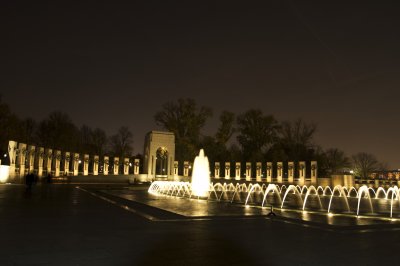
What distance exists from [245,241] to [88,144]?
66012 mm

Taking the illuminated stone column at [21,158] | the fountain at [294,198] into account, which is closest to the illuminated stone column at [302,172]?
the fountain at [294,198]

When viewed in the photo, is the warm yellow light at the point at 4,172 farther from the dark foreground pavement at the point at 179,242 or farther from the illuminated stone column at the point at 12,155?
the dark foreground pavement at the point at 179,242

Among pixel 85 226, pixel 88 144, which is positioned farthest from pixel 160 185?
pixel 88 144

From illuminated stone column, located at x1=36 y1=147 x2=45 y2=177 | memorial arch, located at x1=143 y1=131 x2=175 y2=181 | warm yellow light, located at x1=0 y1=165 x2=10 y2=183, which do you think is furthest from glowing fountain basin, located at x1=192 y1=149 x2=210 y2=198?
illuminated stone column, located at x1=36 y1=147 x2=45 y2=177

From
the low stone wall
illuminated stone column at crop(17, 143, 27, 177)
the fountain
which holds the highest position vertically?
illuminated stone column at crop(17, 143, 27, 177)

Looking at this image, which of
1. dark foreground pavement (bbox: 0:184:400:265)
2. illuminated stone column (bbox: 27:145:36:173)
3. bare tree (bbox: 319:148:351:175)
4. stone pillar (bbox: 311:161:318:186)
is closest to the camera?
dark foreground pavement (bbox: 0:184:400:265)

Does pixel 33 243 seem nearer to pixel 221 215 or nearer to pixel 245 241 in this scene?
pixel 245 241

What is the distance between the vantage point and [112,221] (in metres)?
10.5

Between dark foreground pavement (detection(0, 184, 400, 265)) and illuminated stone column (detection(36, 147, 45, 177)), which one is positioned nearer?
dark foreground pavement (detection(0, 184, 400, 265))

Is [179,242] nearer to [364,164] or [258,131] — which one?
[258,131]

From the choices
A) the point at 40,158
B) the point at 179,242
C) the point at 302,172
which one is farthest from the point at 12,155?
the point at 302,172

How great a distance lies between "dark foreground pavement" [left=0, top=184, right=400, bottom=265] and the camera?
6.09 m

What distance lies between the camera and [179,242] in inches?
298

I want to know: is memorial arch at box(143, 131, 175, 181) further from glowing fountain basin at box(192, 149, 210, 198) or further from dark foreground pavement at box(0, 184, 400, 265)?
dark foreground pavement at box(0, 184, 400, 265)
